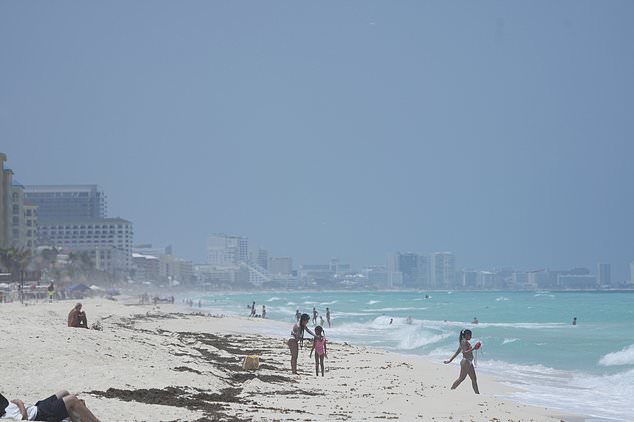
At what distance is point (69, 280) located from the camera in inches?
4520

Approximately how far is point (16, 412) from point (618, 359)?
84.7 feet

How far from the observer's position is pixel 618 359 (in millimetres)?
30641

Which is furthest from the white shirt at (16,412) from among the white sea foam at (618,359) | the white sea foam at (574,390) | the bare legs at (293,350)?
the white sea foam at (618,359)

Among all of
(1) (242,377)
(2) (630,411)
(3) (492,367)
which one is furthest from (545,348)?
(1) (242,377)

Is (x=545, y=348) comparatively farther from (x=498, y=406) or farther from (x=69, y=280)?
(x=69, y=280)

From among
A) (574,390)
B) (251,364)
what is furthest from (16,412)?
(574,390)

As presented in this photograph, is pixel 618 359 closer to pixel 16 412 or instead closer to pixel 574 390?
pixel 574 390

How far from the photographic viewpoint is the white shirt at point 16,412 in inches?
372

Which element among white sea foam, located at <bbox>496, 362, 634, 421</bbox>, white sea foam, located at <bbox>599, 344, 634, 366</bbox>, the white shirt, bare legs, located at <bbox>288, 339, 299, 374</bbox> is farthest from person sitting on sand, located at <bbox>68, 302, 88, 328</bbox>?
white sea foam, located at <bbox>599, 344, 634, 366</bbox>

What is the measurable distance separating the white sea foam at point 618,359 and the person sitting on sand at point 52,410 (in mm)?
23931

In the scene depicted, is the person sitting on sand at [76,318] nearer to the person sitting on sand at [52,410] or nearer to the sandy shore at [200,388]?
the sandy shore at [200,388]

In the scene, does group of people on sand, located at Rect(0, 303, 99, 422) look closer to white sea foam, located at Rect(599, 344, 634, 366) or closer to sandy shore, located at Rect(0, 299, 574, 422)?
sandy shore, located at Rect(0, 299, 574, 422)

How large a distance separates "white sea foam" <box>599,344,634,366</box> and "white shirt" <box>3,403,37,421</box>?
24.2m

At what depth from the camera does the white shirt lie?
946cm
